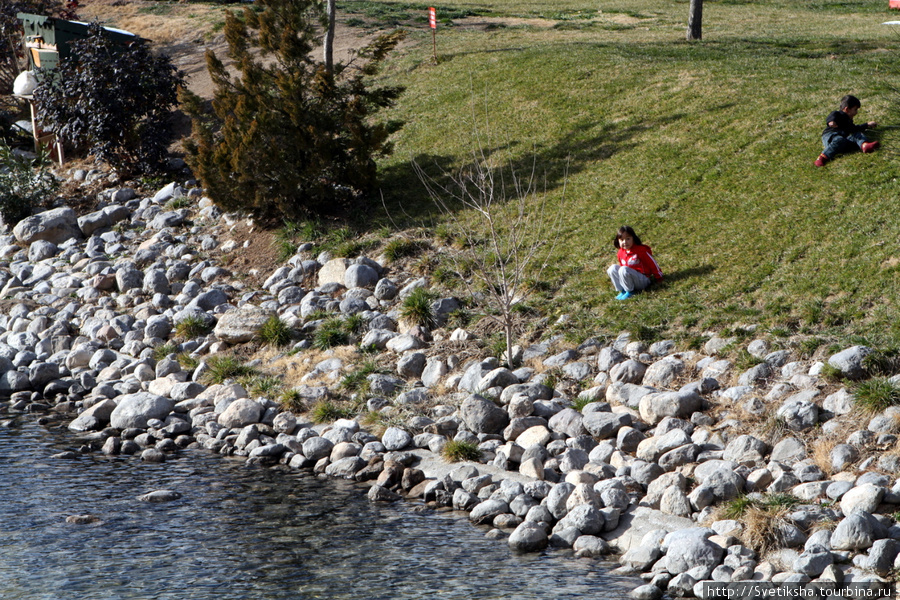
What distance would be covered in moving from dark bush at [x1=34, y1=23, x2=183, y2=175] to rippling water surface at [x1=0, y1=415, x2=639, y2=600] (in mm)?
10429

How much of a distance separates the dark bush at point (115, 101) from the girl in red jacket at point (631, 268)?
1148cm

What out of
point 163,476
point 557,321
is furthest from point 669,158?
point 163,476

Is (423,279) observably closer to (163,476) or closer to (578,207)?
(578,207)

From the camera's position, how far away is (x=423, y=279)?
43.6ft

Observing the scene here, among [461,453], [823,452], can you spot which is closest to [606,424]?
[461,453]

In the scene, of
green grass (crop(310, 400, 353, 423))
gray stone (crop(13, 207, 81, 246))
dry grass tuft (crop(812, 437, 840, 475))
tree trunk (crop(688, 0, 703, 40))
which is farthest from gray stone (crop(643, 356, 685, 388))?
tree trunk (crop(688, 0, 703, 40))

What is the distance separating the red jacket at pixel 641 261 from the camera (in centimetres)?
1166

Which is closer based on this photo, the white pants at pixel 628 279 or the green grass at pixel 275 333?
the white pants at pixel 628 279

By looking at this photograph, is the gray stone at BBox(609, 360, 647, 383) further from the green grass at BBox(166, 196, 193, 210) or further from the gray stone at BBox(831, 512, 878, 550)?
the green grass at BBox(166, 196, 193, 210)

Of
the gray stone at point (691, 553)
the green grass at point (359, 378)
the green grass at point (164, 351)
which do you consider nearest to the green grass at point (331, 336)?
the green grass at point (359, 378)

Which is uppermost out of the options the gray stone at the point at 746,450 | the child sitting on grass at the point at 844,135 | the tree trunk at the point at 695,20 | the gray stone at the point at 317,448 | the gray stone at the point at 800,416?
the tree trunk at the point at 695,20

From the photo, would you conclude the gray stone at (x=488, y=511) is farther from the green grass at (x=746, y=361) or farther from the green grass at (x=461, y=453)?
the green grass at (x=746, y=361)

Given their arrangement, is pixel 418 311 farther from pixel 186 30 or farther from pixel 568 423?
pixel 186 30

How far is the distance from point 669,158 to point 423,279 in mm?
4888
